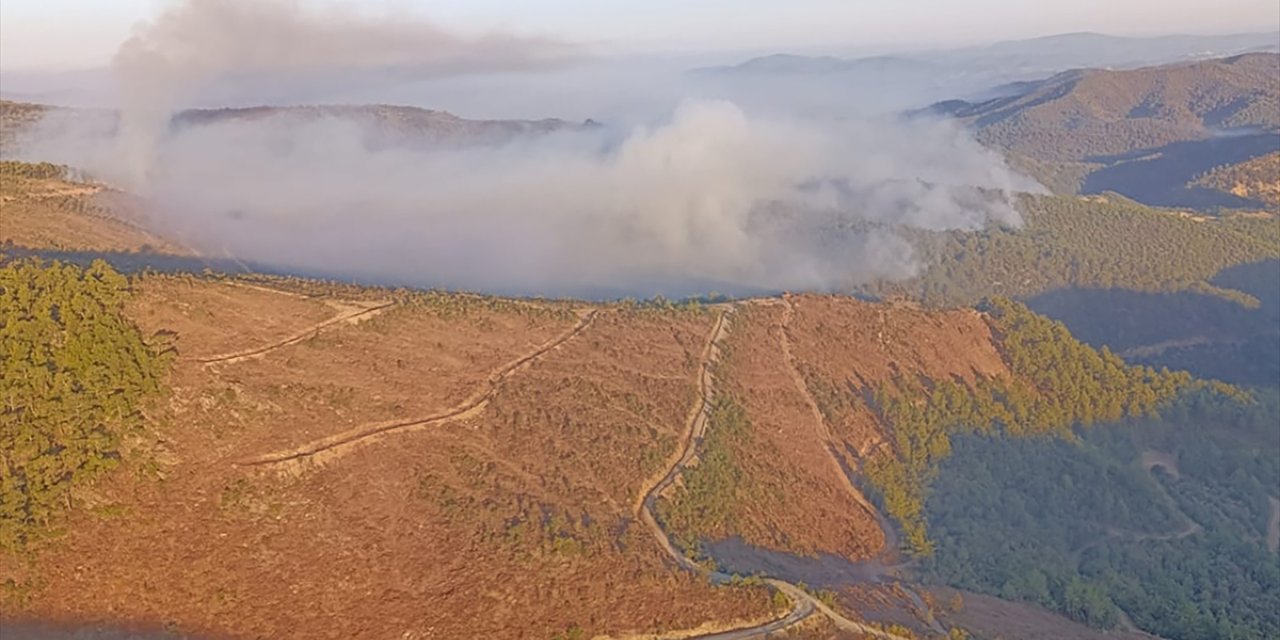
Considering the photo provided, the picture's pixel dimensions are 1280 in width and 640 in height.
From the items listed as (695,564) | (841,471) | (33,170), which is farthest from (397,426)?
(33,170)

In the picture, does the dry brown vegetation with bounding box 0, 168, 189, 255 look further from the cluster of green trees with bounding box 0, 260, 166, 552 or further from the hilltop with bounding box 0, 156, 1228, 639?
the cluster of green trees with bounding box 0, 260, 166, 552

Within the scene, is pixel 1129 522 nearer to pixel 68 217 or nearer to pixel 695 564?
pixel 695 564

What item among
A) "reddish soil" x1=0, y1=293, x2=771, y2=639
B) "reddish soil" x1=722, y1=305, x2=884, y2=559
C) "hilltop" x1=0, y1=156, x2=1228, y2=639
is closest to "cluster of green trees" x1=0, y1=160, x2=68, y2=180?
"hilltop" x1=0, y1=156, x2=1228, y2=639

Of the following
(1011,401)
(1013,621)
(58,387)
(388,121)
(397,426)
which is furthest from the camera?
(388,121)

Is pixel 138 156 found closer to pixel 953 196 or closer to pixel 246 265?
pixel 246 265

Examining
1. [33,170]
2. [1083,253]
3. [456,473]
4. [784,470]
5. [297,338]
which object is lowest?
[784,470]

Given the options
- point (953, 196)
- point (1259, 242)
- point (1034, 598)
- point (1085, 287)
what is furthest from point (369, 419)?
point (1259, 242)

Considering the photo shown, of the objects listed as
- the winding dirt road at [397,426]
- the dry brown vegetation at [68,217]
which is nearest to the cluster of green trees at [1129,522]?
the winding dirt road at [397,426]
